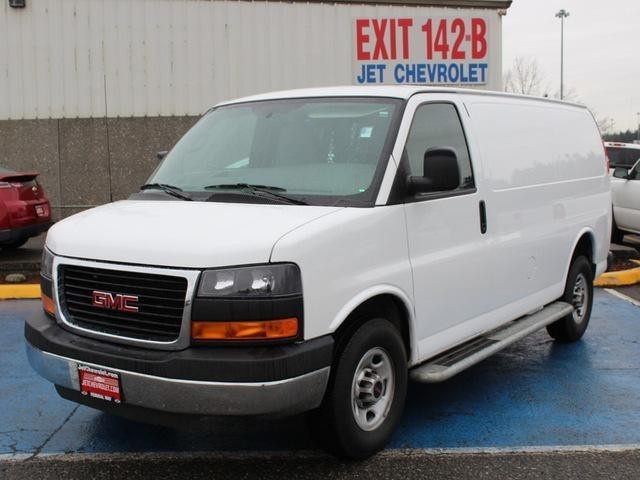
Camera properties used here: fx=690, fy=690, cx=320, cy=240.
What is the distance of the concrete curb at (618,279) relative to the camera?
8.86 meters

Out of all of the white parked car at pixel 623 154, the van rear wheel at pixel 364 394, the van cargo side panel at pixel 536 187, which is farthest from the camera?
the white parked car at pixel 623 154

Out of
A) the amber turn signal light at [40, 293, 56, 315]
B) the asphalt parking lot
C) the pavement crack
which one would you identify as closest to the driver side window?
the asphalt parking lot

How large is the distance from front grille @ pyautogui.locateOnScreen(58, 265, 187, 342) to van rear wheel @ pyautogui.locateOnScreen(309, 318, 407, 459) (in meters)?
0.86

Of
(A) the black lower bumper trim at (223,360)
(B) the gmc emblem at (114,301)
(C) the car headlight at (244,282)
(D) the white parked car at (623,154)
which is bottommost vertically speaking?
(A) the black lower bumper trim at (223,360)

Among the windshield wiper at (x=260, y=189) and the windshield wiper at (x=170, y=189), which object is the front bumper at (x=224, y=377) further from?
the windshield wiper at (x=170, y=189)

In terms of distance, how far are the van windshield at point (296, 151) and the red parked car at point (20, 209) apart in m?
5.58

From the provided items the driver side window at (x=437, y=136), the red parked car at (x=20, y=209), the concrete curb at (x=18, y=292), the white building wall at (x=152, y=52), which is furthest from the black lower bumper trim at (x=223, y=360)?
the white building wall at (x=152, y=52)

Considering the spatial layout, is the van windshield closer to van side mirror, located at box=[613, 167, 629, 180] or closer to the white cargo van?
the white cargo van

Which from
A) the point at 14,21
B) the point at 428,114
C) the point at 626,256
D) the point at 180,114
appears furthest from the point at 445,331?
the point at 14,21

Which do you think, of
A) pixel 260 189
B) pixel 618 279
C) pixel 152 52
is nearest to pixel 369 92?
pixel 260 189

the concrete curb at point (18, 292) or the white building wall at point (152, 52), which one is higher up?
the white building wall at point (152, 52)

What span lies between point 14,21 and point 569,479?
1269 cm

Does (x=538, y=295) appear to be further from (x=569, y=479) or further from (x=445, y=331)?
(x=569, y=479)

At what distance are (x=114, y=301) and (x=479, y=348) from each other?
7.76 feet
